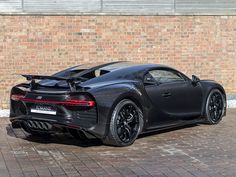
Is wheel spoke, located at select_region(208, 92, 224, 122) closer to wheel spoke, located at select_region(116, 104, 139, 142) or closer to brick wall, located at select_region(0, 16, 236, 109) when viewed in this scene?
wheel spoke, located at select_region(116, 104, 139, 142)

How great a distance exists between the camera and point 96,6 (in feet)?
44.0

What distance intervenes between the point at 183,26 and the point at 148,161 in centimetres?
748

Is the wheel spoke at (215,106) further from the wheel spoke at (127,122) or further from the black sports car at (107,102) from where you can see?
the wheel spoke at (127,122)

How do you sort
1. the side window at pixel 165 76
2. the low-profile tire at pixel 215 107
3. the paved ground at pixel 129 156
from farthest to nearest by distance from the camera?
the low-profile tire at pixel 215 107
the side window at pixel 165 76
the paved ground at pixel 129 156

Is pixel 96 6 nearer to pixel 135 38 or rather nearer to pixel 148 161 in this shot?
pixel 135 38

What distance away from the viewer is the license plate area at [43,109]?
27.0ft

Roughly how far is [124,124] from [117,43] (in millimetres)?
5422

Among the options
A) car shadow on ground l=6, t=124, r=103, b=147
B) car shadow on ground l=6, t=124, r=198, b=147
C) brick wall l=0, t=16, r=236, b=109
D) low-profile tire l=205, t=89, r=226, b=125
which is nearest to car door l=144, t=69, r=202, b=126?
low-profile tire l=205, t=89, r=226, b=125

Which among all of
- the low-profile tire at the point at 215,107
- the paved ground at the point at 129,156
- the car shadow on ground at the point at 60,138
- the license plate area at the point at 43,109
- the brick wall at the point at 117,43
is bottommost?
the car shadow on ground at the point at 60,138

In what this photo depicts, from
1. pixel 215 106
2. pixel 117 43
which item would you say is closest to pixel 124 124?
pixel 215 106

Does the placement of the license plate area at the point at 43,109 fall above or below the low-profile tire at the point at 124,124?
above

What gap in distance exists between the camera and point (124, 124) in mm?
8547

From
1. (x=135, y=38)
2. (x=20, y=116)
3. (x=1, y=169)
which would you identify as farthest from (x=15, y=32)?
(x=1, y=169)

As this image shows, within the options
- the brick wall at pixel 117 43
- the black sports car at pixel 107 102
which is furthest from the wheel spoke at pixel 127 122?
the brick wall at pixel 117 43
